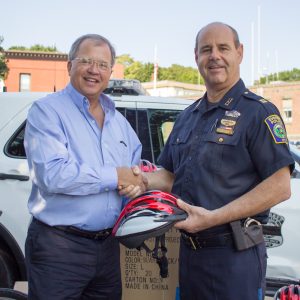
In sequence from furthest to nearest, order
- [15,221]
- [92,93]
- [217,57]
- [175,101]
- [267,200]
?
[175,101]
[15,221]
[92,93]
[217,57]
[267,200]

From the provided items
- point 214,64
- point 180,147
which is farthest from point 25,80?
point 214,64

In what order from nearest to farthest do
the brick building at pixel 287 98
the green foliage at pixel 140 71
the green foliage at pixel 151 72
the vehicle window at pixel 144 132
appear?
the vehicle window at pixel 144 132, the brick building at pixel 287 98, the green foliage at pixel 140 71, the green foliage at pixel 151 72

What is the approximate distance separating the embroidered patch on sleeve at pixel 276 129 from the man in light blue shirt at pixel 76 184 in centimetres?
76

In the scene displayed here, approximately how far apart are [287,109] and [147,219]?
37.9 m

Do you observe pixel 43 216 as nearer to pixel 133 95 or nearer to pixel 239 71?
pixel 239 71

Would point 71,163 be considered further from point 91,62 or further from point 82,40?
point 82,40

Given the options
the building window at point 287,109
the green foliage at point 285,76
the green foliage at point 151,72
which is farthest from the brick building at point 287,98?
the green foliage at point 285,76

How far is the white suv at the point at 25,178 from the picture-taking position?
3.83m

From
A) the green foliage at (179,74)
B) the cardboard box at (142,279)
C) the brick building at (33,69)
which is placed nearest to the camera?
the cardboard box at (142,279)

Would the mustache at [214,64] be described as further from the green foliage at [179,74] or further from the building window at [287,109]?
the green foliage at [179,74]

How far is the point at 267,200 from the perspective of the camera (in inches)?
86.7

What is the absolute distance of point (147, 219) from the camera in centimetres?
227

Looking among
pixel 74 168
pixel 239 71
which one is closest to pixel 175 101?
pixel 239 71

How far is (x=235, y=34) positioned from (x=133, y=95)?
185cm
